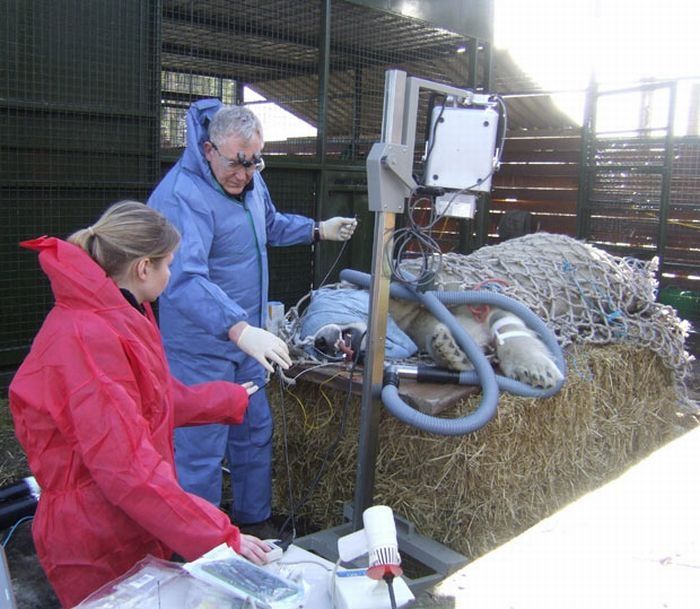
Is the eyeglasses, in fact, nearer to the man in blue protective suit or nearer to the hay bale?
the man in blue protective suit

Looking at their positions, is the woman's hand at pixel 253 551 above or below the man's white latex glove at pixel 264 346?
below

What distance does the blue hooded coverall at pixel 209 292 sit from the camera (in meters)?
2.87

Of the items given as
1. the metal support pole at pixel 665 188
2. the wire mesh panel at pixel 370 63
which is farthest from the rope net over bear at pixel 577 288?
the metal support pole at pixel 665 188

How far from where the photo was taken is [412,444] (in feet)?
10.6

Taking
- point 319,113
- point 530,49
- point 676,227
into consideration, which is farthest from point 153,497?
point 530,49

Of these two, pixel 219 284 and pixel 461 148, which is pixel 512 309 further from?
pixel 219 284

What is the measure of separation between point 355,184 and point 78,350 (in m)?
4.68

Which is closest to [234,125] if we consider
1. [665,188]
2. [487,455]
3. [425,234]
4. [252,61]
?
[425,234]

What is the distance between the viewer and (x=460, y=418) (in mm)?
2859

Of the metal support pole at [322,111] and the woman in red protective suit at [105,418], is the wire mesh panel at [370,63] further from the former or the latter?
the woman in red protective suit at [105,418]

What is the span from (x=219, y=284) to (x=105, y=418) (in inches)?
62.2

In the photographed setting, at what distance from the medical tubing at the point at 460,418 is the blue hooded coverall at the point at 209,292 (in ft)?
2.15

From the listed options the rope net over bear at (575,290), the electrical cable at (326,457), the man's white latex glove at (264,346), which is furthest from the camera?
the rope net over bear at (575,290)

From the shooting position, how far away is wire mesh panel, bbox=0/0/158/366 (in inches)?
173
